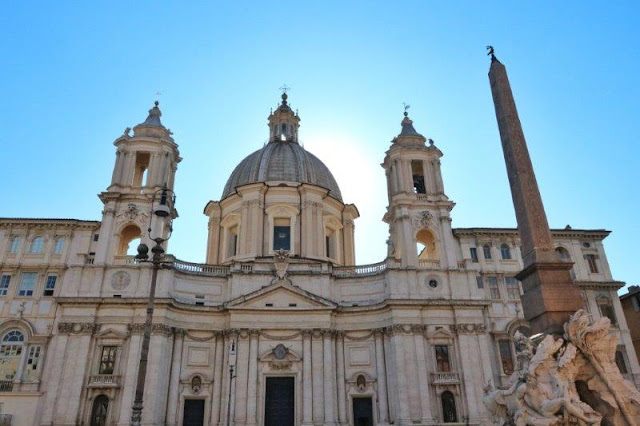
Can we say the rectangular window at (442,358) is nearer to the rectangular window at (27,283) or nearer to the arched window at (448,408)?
the arched window at (448,408)

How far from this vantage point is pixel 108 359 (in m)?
30.2

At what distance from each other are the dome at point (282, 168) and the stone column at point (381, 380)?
14.1 metres

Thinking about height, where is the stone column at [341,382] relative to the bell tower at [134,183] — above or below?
below

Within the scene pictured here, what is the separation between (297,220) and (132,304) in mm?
13989

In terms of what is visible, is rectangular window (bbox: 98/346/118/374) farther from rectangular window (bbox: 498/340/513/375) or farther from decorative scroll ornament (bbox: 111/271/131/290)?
rectangular window (bbox: 498/340/513/375)

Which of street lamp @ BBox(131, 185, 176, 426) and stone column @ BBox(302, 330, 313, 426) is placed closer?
street lamp @ BBox(131, 185, 176, 426)

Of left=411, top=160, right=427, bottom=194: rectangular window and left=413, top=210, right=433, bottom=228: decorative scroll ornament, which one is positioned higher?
left=411, top=160, right=427, bottom=194: rectangular window

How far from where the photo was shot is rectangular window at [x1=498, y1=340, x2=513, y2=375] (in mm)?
32094

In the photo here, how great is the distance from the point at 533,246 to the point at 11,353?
30.5 metres

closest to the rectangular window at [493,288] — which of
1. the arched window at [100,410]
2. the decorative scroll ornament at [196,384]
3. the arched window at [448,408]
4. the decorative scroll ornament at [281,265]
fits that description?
the arched window at [448,408]

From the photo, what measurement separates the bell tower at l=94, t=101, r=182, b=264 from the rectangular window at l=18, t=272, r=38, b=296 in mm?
4093

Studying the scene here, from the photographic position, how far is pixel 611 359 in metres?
13.0

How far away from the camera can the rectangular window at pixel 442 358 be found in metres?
31.6

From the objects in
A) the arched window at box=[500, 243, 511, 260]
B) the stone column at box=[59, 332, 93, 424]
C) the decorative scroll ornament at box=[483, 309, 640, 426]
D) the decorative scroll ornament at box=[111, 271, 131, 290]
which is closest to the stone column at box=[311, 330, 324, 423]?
the decorative scroll ornament at box=[111, 271, 131, 290]
